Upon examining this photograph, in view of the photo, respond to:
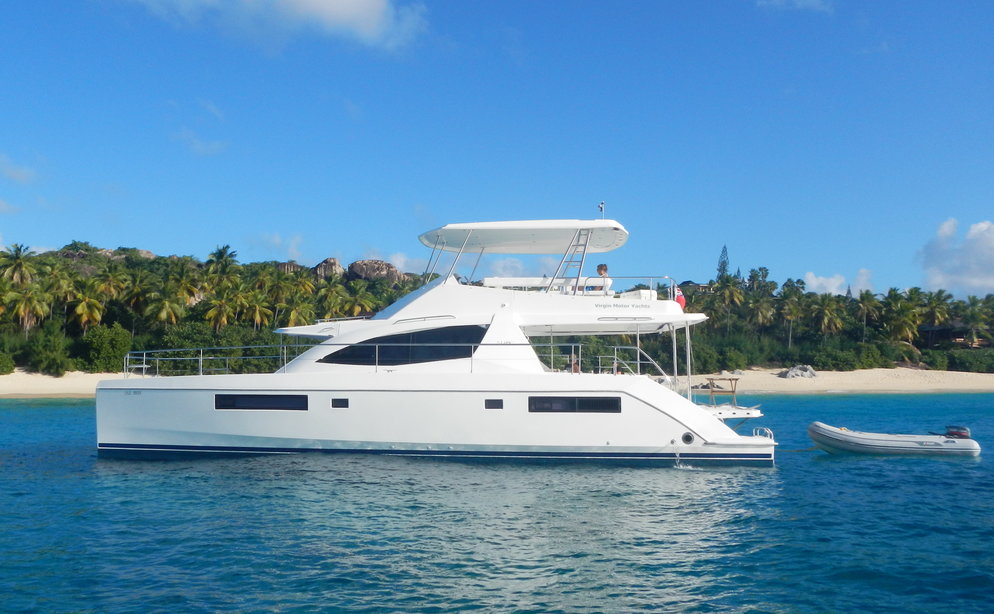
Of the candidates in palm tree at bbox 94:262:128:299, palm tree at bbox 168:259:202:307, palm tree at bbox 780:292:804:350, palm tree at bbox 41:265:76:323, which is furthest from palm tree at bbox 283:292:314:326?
palm tree at bbox 780:292:804:350

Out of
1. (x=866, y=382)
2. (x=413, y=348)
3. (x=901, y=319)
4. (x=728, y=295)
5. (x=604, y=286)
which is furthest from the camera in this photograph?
(x=728, y=295)

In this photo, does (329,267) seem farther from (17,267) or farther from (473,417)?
(473,417)

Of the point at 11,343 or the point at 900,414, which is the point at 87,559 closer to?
the point at 900,414

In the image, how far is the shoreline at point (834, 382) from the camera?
33094 mm

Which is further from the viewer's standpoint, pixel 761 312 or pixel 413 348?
pixel 761 312

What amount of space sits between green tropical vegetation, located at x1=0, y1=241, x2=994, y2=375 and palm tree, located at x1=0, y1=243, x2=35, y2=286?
0.18ft

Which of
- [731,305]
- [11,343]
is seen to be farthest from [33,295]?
[731,305]

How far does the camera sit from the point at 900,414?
26.5 m

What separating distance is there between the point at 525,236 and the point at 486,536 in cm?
705

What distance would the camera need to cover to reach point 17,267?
3759cm

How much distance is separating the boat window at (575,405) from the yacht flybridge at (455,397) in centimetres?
2

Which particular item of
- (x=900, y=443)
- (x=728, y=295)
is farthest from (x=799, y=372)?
(x=900, y=443)

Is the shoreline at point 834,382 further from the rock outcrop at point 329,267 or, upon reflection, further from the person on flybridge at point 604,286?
the rock outcrop at point 329,267

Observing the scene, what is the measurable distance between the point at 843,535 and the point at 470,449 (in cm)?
622
